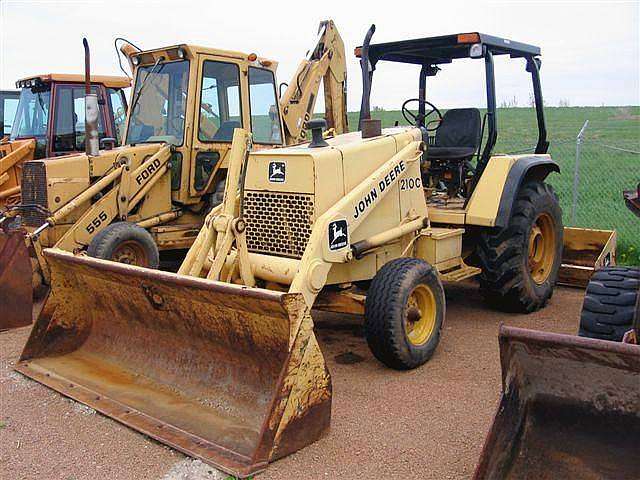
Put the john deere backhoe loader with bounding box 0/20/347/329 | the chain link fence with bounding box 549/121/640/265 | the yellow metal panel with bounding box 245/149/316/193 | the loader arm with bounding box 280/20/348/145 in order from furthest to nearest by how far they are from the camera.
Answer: the chain link fence with bounding box 549/121/640/265 → the loader arm with bounding box 280/20/348/145 → the john deere backhoe loader with bounding box 0/20/347/329 → the yellow metal panel with bounding box 245/149/316/193

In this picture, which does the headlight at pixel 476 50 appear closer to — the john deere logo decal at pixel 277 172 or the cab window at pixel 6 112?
the john deere logo decal at pixel 277 172

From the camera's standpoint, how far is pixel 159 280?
4.41 metres

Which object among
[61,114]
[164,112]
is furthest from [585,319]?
[61,114]

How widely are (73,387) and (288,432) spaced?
1.79m

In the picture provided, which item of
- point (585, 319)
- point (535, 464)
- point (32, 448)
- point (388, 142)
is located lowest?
point (32, 448)

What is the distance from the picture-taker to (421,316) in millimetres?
5199

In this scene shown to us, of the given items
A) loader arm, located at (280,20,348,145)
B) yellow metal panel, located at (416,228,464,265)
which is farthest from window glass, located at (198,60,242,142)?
yellow metal panel, located at (416,228,464,265)

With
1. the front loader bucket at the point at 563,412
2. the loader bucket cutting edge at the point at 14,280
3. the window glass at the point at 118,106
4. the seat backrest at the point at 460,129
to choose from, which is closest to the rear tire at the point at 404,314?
the front loader bucket at the point at 563,412

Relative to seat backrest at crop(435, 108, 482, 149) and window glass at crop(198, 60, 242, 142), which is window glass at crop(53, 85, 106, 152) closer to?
window glass at crop(198, 60, 242, 142)

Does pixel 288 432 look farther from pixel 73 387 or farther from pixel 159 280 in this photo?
pixel 73 387

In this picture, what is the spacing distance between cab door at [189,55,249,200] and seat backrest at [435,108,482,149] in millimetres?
2394

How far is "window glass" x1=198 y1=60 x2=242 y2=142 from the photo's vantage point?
303 inches

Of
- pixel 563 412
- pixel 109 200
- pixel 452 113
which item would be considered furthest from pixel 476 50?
pixel 109 200

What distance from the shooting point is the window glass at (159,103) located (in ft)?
25.3
